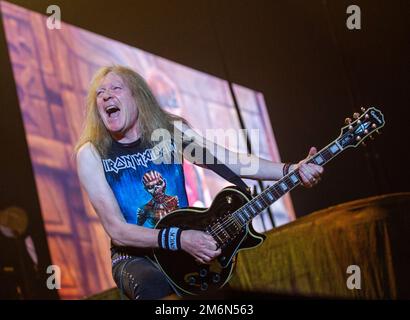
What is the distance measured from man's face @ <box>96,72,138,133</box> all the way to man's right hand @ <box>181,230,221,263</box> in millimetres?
639

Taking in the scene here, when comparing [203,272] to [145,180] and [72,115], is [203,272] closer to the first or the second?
[145,180]

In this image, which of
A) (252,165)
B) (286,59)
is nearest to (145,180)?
(252,165)

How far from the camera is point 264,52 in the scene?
11.5 ft

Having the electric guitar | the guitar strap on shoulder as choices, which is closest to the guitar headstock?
the electric guitar

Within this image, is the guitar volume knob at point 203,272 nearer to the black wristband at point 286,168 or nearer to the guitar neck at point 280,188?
the guitar neck at point 280,188

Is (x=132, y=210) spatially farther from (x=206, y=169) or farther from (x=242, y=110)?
(x=242, y=110)

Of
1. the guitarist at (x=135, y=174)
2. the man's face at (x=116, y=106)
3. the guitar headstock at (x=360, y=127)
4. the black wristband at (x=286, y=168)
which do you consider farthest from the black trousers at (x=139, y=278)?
the guitar headstock at (x=360, y=127)

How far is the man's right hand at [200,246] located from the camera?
294 cm

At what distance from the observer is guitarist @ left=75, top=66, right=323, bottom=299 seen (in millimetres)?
2951

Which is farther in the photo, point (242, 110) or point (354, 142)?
point (242, 110)

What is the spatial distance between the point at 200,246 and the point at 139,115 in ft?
2.41

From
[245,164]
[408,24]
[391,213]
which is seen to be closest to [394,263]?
[391,213]

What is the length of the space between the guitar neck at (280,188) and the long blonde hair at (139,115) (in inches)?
22.1
